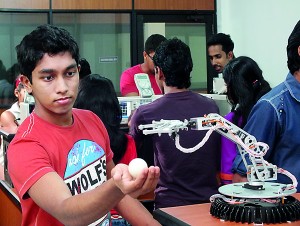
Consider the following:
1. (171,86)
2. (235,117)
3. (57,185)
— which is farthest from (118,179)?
(235,117)

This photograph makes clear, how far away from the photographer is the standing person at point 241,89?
273 centimetres

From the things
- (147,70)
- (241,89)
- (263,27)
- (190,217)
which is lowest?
(190,217)

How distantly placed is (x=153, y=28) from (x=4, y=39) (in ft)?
6.29

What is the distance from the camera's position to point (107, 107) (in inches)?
96.3

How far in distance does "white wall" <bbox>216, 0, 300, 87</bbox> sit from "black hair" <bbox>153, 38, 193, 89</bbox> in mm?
3287

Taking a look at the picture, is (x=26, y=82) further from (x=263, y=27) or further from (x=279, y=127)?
(x=263, y=27)

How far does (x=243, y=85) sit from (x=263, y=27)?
12.4 feet

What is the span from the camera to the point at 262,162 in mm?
1494

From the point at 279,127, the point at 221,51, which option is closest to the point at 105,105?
the point at 279,127

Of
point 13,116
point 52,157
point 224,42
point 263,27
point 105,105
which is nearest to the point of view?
point 52,157

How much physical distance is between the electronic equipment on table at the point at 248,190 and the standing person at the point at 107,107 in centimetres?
98

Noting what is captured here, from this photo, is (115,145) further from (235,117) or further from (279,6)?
(279,6)

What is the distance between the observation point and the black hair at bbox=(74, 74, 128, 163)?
96.0 inches

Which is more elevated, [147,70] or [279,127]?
[147,70]
